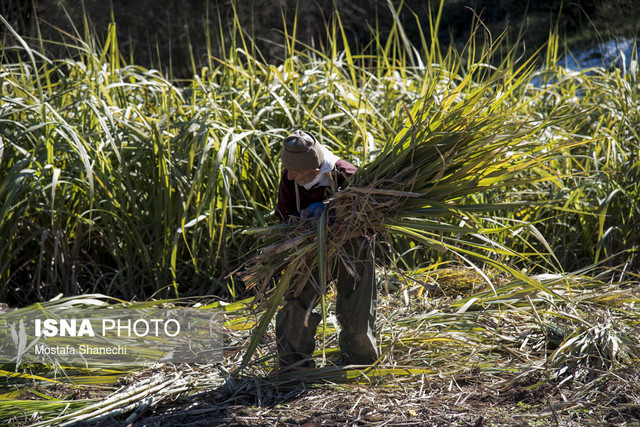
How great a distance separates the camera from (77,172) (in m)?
3.47

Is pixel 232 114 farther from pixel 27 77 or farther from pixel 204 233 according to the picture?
pixel 27 77

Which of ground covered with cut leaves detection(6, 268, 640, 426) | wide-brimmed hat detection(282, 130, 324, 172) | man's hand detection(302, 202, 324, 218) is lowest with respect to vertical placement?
ground covered with cut leaves detection(6, 268, 640, 426)

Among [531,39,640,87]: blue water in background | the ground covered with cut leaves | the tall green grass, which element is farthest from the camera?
[531,39,640,87]: blue water in background

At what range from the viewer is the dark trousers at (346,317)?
232 cm

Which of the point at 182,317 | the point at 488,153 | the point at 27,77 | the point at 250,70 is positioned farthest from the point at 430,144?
the point at 27,77

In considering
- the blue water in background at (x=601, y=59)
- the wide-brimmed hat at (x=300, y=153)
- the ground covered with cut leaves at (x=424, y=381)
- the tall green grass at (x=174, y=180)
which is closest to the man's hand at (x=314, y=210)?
the wide-brimmed hat at (x=300, y=153)

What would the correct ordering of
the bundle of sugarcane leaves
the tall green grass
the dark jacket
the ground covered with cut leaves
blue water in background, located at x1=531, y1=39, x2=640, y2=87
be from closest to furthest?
1. the ground covered with cut leaves
2. the bundle of sugarcane leaves
3. the dark jacket
4. the tall green grass
5. blue water in background, located at x1=531, y1=39, x2=640, y2=87

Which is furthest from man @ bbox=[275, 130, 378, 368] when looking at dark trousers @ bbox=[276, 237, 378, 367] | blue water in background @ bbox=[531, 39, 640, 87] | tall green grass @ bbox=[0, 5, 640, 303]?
blue water in background @ bbox=[531, 39, 640, 87]

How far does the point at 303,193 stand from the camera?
2334mm

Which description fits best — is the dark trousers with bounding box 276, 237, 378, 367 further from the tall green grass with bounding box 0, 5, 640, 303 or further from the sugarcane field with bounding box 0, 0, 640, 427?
the tall green grass with bounding box 0, 5, 640, 303

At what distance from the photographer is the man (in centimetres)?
Answer: 222

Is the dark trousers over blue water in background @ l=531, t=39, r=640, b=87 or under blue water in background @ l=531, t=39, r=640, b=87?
under

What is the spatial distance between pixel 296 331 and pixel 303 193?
51 centimetres

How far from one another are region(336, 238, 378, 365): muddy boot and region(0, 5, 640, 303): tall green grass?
3.16 ft
